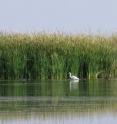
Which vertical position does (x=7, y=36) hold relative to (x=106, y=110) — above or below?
above

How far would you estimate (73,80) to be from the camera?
87.7 feet

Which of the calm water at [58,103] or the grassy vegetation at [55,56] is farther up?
the grassy vegetation at [55,56]

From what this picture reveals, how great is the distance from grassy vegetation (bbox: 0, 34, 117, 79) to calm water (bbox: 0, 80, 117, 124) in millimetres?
3939

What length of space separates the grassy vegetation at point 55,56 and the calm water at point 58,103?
12.9ft

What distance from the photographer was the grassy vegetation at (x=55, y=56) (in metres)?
28.6

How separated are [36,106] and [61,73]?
38.0ft

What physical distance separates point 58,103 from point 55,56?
37.7 feet

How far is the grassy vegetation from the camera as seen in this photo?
28.6m

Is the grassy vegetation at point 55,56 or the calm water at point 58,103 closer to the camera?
the calm water at point 58,103

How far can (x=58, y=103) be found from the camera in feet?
58.4

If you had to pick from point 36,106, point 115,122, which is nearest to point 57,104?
point 36,106

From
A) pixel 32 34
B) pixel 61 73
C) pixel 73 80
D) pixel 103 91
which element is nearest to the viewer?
pixel 103 91

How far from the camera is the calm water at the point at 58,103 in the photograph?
584 inches

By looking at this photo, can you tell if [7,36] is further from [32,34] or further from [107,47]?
[107,47]
